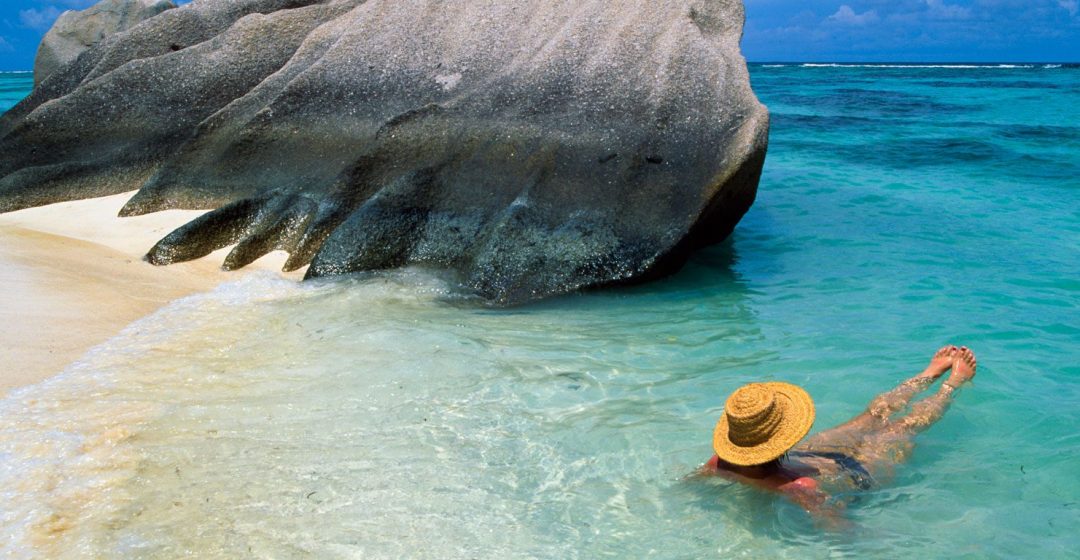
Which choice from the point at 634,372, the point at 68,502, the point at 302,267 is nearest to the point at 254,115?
the point at 302,267

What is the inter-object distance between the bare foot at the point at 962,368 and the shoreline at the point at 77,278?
14.5 ft

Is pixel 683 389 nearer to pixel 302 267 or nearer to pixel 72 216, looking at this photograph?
pixel 302 267

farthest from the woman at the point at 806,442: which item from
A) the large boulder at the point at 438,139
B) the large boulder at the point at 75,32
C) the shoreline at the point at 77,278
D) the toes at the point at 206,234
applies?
the large boulder at the point at 75,32

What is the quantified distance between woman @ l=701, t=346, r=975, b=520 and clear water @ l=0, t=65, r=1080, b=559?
10 cm

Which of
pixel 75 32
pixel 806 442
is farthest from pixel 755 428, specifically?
pixel 75 32

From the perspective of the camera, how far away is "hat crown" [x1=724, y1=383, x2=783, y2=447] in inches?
144

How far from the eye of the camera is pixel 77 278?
6570 millimetres

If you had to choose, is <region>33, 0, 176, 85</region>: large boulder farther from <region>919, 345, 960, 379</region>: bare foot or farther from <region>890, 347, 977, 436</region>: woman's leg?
<region>890, 347, 977, 436</region>: woman's leg

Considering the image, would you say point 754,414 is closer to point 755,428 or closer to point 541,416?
point 755,428

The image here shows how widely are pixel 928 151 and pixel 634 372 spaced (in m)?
11.7

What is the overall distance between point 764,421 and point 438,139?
4242 millimetres

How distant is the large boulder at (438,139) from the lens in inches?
259

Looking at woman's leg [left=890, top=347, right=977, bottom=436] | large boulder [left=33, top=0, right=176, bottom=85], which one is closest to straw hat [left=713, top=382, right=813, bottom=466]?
woman's leg [left=890, top=347, right=977, bottom=436]

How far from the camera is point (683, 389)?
17.0 ft
